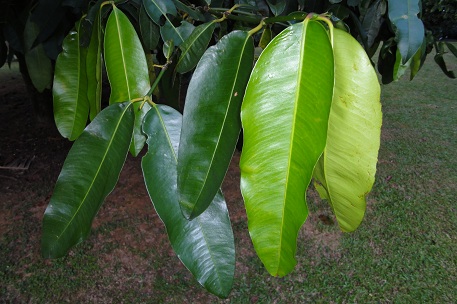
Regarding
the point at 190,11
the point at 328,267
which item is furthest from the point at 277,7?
the point at 328,267

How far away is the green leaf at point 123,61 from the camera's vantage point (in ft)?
1.49

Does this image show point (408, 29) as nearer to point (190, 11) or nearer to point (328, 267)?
point (190, 11)

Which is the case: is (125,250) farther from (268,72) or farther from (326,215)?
(268,72)

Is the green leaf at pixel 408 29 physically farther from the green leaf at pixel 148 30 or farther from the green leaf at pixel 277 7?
the green leaf at pixel 148 30

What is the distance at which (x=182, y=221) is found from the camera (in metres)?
0.37

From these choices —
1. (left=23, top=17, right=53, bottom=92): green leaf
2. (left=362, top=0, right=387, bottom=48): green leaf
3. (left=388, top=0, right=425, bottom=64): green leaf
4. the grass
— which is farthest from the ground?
(left=388, top=0, right=425, bottom=64): green leaf

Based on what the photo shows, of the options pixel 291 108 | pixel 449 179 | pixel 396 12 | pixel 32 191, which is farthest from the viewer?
pixel 449 179

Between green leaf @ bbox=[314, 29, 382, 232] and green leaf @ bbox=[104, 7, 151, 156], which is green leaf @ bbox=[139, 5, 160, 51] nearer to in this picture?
green leaf @ bbox=[104, 7, 151, 156]

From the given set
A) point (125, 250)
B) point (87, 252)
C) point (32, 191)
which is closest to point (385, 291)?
point (125, 250)

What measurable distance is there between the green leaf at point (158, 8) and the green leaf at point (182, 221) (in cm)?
20

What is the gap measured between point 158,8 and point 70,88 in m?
0.17

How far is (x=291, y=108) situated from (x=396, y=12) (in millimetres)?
289

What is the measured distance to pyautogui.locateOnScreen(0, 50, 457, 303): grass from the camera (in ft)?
5.32

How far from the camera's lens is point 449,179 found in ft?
8.46
